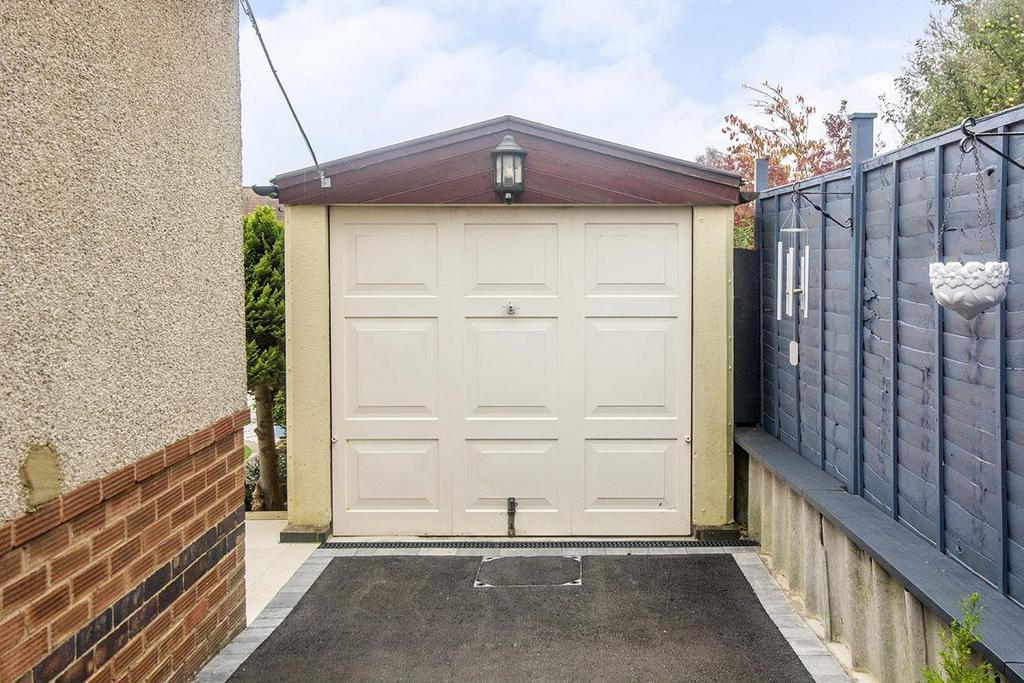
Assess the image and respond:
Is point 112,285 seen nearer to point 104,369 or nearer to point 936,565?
point 104,369

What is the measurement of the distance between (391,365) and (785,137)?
505 inches

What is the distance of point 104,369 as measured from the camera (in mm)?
2746

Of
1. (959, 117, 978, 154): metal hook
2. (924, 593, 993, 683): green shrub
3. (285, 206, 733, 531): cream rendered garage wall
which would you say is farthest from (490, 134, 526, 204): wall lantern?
(924, 593, 993, 683): green shrub

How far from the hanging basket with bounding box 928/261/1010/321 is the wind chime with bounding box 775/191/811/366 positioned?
79.2 inches

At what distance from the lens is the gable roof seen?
560 centimetres

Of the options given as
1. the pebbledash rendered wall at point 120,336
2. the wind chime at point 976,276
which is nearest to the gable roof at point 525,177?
the pebbledash rendered wall at point 120,336

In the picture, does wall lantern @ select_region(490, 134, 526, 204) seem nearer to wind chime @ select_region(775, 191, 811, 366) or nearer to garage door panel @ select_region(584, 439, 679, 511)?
wind chime @ select_region(775, 191, 811, 366)

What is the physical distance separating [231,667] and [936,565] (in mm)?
2988

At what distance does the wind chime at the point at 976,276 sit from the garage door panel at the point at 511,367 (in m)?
3.20

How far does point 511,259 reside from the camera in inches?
226

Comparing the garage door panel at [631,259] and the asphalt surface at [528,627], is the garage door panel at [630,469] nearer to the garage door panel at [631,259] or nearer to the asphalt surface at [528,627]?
the asphalt surface at [528,627]

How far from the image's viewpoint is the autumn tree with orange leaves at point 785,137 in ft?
51.7

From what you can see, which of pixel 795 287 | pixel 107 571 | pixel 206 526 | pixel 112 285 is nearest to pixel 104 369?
pixel 112 285

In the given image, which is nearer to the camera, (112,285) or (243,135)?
(112,285)
